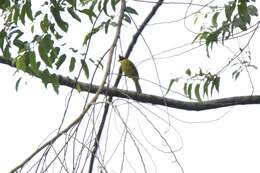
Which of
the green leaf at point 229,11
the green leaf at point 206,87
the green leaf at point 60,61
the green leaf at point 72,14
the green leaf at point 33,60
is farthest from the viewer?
the green leaf at point 206,87

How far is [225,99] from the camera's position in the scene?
121 inches

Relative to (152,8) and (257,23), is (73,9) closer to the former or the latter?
(152,8)

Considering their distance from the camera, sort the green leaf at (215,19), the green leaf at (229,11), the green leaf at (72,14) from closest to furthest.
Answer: the green leaf at (72,14) → the green leaf at (229,11) → the green leaf at (215,19)

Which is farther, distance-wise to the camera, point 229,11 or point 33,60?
point 229,11

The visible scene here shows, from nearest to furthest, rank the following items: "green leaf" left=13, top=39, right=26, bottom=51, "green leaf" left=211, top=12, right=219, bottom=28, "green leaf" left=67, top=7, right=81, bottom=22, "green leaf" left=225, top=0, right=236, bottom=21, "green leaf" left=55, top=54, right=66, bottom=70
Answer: "green leaf" left=67, top=7, right=81, bottom=22 → "green leaf" left=13, top=39, right=26, bottom=51 → "green leaf" left=55, top=54, right=66, bottom=70 → "green leaf" left=225, top=0, right=236, bottom=21 → "green leaf" left=211, top=12, right=219, bottom=28

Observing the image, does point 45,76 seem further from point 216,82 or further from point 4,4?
point 216,82

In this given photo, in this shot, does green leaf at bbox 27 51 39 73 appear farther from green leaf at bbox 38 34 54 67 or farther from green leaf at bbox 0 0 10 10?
green leaf at bbox 0 0 10 10

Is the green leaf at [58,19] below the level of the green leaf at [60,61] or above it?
above

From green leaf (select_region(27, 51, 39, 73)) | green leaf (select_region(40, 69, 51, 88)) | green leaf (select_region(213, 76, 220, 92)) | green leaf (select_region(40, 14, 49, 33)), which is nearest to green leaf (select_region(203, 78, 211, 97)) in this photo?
green leaf (select_region(213, 76, 220, 92))

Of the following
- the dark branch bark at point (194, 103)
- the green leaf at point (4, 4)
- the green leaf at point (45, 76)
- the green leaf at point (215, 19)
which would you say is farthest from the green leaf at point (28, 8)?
the green leaf at point (215, 19)

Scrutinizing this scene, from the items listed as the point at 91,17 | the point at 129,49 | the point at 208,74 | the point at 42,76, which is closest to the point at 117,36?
the point at 91,17

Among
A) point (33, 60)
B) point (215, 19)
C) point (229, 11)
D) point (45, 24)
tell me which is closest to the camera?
point (33, 60)

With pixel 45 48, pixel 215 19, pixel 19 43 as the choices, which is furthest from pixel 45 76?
pixel 215 19

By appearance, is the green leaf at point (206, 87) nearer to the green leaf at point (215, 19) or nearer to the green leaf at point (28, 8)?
the green leaf at point (215, 19)
